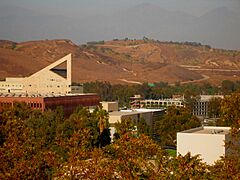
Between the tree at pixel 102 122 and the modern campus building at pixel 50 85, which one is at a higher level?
the modern campus building at pixel 50 85

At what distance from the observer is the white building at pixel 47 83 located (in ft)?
231

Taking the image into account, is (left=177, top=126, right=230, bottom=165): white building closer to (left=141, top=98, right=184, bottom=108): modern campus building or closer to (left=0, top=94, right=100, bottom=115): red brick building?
(left=0, top=94, right=100, bottom=115): red brick building

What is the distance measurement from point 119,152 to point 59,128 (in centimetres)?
2547

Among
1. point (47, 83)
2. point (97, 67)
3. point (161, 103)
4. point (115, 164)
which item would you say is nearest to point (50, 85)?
point (47, 83)

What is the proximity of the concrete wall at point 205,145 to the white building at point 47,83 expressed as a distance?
1332 inches

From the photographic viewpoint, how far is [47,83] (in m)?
71.1

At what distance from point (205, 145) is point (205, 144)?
0.07m

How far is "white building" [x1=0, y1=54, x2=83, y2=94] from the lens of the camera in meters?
70.4

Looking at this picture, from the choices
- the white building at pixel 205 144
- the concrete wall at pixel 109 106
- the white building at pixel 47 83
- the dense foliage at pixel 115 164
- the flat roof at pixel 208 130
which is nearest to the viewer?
the dense foliage at pixel 115 164

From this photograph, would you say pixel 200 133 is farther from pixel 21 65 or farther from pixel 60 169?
pixel 21 65

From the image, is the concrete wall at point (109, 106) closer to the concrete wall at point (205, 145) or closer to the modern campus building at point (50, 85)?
the modern campus building at point (50, 85)

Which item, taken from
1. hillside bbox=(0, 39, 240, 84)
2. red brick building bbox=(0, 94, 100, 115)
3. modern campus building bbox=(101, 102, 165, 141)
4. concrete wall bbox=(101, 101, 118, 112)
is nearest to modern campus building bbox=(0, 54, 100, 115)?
red brick building bbox=(0, 94, 100, 115)

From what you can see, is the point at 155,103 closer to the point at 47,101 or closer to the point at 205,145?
the point at 47,101

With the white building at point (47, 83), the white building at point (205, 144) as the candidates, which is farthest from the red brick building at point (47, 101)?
the white building at point (205, 144)
